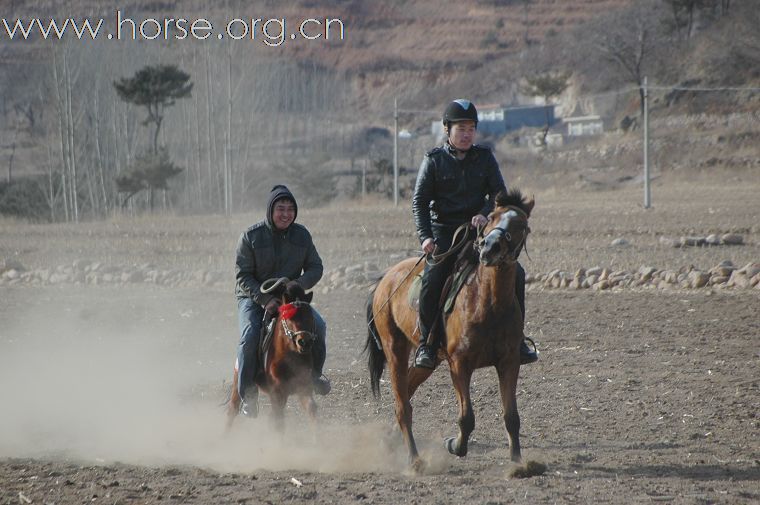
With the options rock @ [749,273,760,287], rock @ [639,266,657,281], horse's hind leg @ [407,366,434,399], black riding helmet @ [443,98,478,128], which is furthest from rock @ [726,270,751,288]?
black riding helmet @ [443,98,478,128]

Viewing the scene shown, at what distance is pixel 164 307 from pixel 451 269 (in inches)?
489

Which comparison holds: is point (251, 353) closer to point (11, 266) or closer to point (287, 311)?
point (287, 311)

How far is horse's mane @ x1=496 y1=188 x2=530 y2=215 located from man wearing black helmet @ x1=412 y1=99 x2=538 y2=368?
562 mm

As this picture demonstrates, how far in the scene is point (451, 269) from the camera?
27.9ft

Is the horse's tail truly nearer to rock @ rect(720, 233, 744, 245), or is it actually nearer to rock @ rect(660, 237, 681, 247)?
rock @ rect(660, 237, 681, 247)

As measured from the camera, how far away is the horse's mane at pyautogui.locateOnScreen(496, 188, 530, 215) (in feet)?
25.2

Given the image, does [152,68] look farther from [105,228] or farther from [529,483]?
[529,483]

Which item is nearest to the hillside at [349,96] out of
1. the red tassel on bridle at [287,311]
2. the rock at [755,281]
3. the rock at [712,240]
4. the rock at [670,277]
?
the rock at [712,240]

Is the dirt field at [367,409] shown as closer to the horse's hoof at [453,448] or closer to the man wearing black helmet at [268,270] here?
the horse's hoof at [453,448]

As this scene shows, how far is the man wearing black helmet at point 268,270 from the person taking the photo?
9.01 m

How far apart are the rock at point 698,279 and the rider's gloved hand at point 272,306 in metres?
11.1

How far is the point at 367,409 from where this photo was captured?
1074cm

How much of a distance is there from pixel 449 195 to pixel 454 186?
0.28 feet

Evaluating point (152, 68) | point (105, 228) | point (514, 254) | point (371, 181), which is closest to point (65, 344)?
point (514, 254)
